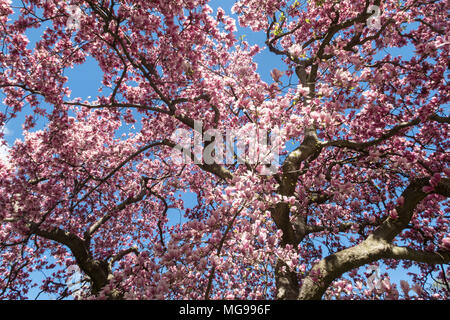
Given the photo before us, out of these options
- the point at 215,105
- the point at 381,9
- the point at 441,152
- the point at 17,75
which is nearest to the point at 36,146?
the point at 17,75

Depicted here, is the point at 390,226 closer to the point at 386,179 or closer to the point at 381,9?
the point at 386,179

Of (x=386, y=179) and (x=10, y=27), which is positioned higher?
(x=10, y=27)

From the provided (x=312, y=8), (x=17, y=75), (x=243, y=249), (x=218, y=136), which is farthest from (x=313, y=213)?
(x=17, y=75)

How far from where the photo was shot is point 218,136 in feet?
19.0

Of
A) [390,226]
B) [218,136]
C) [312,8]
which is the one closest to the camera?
[390,226]

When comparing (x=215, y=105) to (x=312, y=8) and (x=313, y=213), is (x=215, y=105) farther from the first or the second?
(x=312, y=8)

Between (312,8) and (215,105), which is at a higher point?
(312,8)

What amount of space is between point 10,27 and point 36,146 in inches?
125

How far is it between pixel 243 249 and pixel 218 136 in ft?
10.1

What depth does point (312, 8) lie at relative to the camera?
24.8ft

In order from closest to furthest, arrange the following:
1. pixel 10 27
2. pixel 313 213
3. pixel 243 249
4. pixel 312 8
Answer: pixel 243 249 → pixel 10 27 → pixel 313 213 → pixel 312 8
